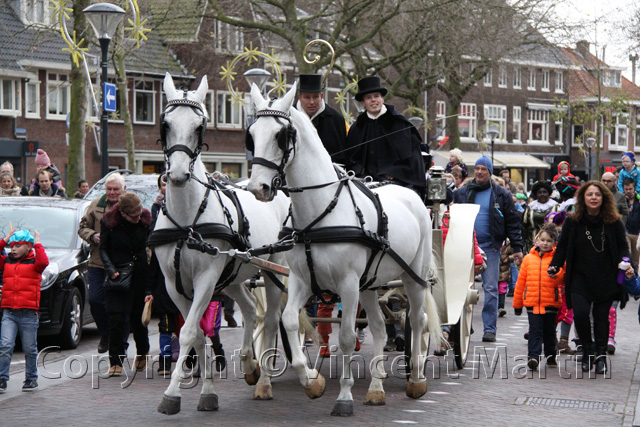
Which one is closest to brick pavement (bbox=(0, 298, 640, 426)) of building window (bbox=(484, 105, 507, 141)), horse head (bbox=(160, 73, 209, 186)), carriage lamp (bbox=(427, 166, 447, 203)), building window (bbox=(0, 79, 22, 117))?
carriage lamp (bbox=(427, 166, 447, 203))

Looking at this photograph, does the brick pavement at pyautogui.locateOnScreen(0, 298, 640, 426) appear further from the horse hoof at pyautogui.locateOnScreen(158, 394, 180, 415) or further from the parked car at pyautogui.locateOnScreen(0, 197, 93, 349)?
the parked car at pyautogui.locateOnScreen(0, 197, 93, 349)

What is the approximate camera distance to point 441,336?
9422mm

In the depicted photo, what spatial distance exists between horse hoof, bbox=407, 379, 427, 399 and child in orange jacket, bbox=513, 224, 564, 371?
2190 millimetres

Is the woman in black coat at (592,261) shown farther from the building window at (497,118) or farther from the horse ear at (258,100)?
the building window at (497,118)

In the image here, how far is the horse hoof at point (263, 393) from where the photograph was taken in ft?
28.5

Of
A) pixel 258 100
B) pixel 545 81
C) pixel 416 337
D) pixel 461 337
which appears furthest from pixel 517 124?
pixel 258 100

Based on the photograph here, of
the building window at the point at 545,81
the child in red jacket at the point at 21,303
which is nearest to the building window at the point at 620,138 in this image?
the building window at the point at 545,81

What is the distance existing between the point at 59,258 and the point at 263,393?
4.88 meters

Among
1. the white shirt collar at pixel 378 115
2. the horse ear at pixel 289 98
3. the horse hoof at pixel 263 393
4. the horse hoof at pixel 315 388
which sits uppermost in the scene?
the white shirt collar at pixel 378 115

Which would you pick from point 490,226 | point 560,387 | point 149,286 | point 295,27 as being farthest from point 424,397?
point 295,27

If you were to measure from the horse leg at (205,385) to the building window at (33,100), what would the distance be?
34.4 metres

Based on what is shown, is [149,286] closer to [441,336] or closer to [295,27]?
[441,336]

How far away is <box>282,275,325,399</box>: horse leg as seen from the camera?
7.53 m

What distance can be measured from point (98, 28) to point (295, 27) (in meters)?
9.84
